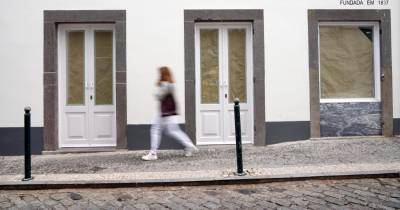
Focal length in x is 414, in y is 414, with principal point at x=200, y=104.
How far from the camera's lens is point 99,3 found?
8.84 m

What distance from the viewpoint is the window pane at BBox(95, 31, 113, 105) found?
358 inches

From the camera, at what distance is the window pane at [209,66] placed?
→ 30.1ft

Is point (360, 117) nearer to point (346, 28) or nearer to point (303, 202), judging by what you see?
point (346, 28)

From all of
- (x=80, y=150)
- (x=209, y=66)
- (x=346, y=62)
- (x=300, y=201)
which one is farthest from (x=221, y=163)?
(x=346, y=62)

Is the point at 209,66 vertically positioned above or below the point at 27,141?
above

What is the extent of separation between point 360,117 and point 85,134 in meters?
6.13

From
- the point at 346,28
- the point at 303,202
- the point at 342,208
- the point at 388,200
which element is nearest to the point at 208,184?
the point at 303,202

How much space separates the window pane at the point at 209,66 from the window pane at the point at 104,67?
201 cm

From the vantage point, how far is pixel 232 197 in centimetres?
552

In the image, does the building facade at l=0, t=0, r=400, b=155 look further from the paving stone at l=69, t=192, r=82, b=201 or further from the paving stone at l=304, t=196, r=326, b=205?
the paving stone at l=304, t=196, r=326, b=205

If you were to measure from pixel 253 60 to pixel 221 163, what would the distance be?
9.07 feet

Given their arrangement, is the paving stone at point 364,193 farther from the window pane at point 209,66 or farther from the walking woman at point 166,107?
the window pane at point 209,66

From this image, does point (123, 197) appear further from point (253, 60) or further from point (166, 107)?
point (253, 60)

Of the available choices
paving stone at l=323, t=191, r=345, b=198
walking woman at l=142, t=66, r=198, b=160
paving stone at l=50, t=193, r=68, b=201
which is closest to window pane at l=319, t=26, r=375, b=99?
walking woman at l=142, t=66, r=198, b=160
